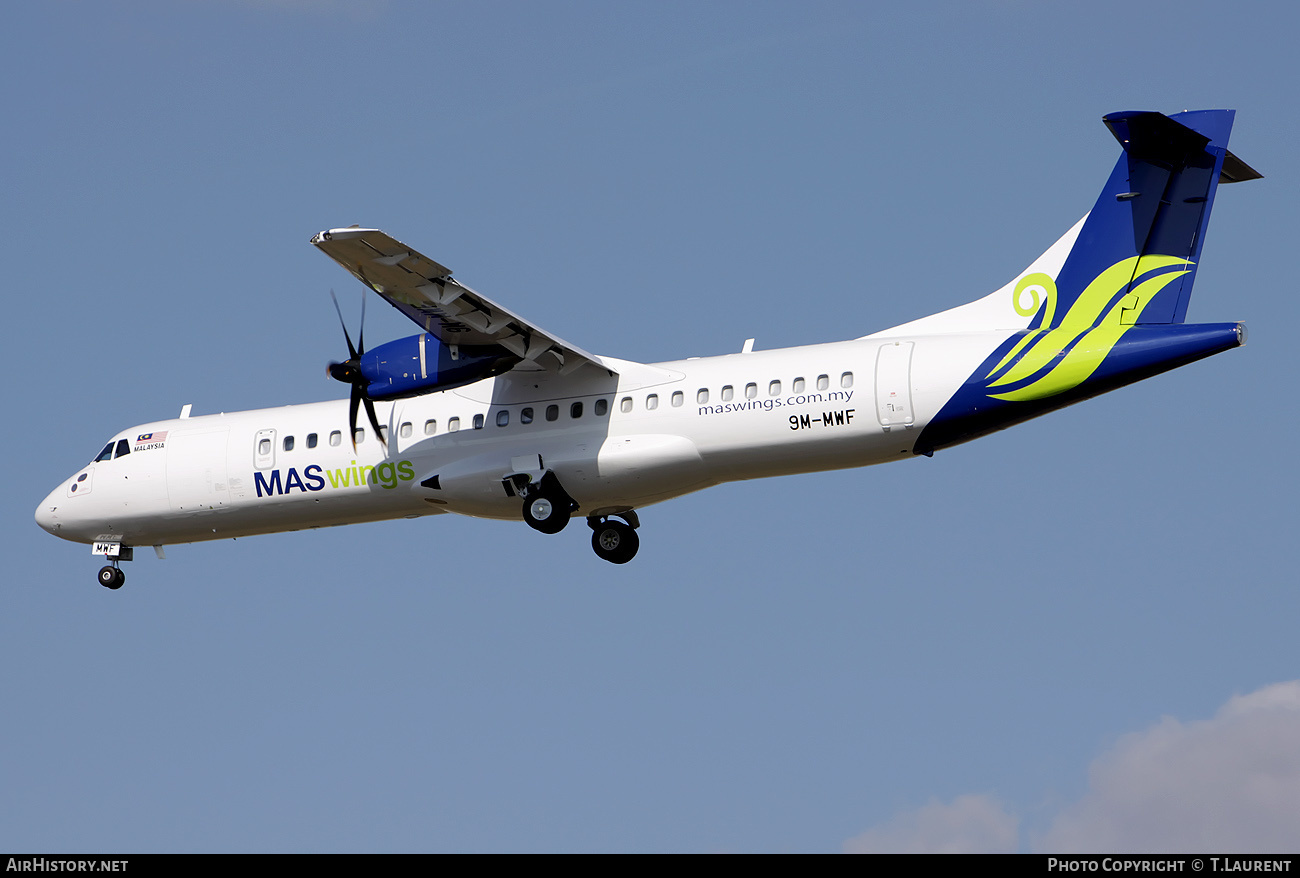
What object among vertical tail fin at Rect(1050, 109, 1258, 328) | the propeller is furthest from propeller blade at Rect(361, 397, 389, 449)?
vertical tail fin at Rect(1050, 109, 1258, 328)

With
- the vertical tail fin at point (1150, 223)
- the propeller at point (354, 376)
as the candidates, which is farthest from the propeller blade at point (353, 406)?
Answer: the vertical tail fin at point (1150, 223)

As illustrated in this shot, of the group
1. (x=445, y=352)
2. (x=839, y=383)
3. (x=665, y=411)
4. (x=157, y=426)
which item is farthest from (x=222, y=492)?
(x=839, y=383)

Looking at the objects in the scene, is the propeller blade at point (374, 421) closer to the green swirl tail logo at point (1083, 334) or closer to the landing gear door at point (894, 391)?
the landing gear door at point (894, 391)

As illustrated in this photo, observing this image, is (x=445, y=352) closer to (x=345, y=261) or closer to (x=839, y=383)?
(x=345, y=261)

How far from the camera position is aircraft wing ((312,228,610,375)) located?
23094mm

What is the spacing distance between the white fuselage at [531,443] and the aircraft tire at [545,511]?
40 centimetres

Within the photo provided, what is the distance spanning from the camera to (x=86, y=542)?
29.6 m

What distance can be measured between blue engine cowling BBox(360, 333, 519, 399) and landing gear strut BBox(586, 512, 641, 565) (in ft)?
12.8

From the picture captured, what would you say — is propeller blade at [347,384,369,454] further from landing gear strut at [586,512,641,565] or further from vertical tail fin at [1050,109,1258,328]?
vertical tail fin at [1050,109,1258,328]

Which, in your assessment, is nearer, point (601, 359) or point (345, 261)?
point (345, 261)

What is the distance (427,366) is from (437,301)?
1.32m

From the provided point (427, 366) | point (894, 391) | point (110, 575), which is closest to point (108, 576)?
point (110, 575)
